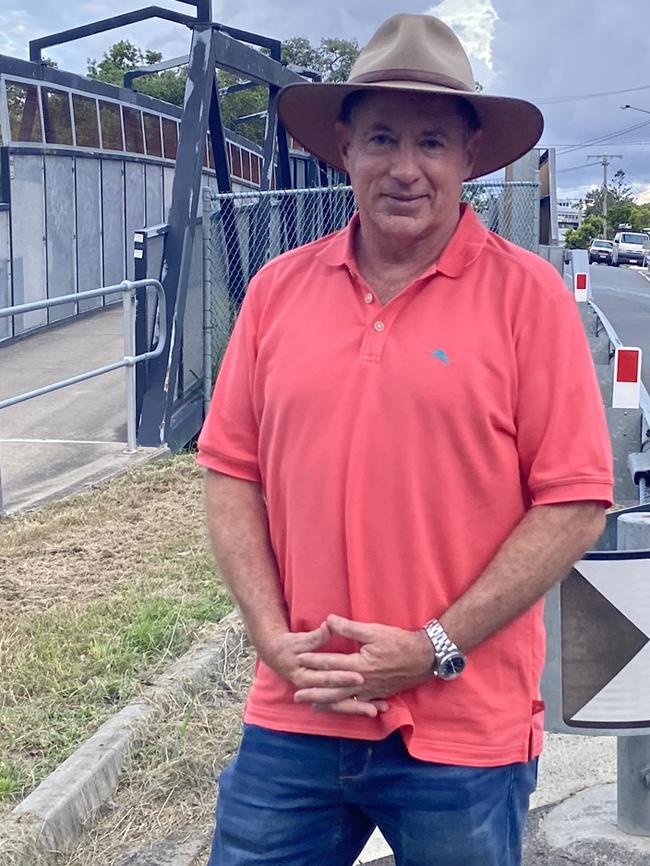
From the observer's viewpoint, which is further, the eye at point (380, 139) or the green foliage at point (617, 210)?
the green foliage at point (617, 210)

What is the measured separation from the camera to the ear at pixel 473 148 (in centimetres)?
220

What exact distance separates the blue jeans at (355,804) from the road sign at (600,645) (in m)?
0.85

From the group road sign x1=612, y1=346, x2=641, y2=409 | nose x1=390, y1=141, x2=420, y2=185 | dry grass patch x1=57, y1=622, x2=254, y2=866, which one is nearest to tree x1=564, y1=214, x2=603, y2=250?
road sign x1=612, y1=346, x2=641, y2=409

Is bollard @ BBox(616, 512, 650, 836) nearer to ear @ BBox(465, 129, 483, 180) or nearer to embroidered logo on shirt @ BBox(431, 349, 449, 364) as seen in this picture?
ear @ BBox(465, 129, 483, 180)

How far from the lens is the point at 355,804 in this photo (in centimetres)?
202

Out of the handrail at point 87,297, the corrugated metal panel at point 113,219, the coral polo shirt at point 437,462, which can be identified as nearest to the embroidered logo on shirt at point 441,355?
the coral polo shirt at point 437,462

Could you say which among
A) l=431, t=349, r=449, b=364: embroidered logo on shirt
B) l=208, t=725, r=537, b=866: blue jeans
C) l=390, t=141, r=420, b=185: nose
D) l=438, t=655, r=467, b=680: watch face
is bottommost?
l=208, t=725, r=537, b=866: blue jeans

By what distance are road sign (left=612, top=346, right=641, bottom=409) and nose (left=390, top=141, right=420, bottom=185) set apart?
4745 millimetres

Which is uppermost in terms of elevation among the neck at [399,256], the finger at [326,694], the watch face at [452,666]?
the neck at [399,256]

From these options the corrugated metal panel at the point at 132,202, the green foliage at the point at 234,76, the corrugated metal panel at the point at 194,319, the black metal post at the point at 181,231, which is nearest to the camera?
the black metal post at the point at 181,231

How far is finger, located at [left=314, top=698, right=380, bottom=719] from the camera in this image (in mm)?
1917

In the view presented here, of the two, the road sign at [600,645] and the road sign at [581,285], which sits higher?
the road sign at [581,285]

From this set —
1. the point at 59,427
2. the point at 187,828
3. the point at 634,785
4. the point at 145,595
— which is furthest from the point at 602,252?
the point at 187,828

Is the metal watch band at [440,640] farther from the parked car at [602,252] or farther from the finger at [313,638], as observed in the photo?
the parked car at [602,252]
